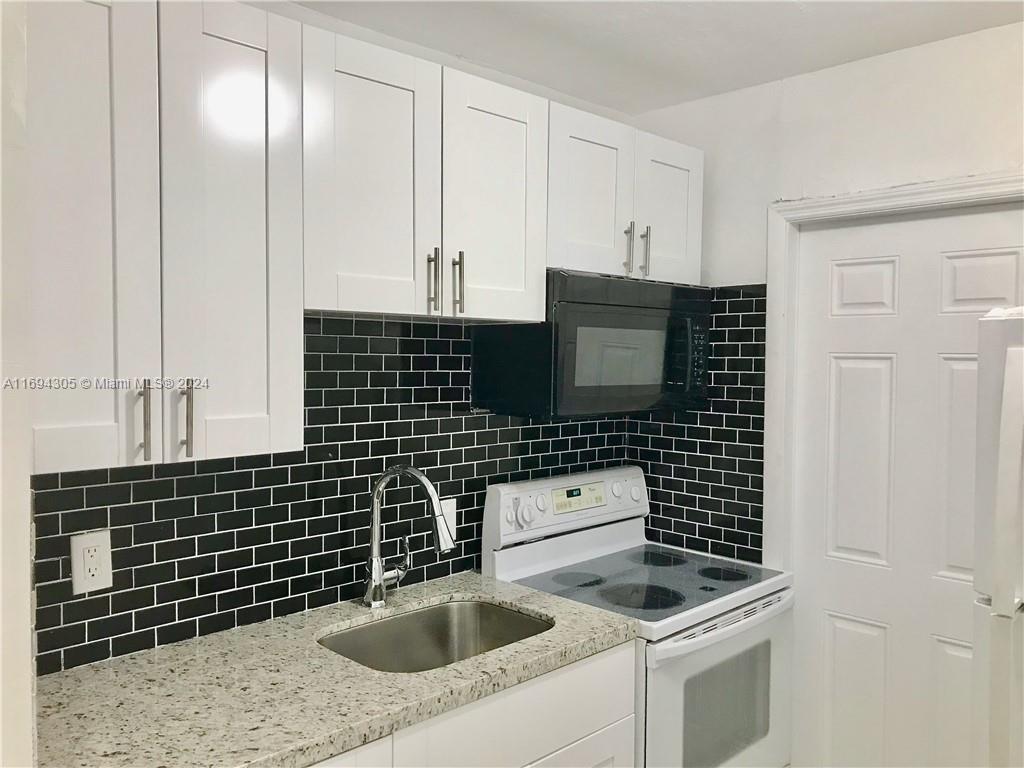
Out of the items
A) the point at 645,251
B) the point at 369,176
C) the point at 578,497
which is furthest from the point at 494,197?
the point at 578,497

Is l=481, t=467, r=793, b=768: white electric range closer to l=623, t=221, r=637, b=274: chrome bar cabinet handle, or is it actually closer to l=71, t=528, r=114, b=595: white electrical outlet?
l=623, t=221, r=637, b=274: chrome bar cabinet handle

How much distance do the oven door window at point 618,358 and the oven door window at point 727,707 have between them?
31.8 inches

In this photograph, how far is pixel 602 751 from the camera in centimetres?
195

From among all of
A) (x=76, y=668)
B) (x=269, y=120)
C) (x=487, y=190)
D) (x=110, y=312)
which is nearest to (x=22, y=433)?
(x=110, y=312)

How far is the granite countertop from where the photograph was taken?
1329 mm

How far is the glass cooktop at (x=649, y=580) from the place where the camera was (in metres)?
2.21

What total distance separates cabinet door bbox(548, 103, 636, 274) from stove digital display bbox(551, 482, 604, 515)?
0.75 meters

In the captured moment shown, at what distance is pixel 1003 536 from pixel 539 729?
3.41 feet

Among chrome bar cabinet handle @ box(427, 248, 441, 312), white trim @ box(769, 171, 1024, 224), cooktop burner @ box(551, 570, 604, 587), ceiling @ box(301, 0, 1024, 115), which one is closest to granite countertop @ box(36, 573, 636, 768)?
cooktop burner @ box(551, 570, 604, 587)

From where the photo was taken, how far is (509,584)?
2318mm

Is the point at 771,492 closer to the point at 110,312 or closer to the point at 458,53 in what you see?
the point at 458,53

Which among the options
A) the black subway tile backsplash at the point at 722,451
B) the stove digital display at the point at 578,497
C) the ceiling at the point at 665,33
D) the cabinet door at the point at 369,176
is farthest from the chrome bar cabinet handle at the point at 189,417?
the black subway tile backsplash at the point at 722,451

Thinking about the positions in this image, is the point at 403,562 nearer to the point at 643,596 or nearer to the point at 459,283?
the point at 643,596

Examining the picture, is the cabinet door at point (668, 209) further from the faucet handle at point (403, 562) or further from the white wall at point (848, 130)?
the faucet handle at point (403, 562)
